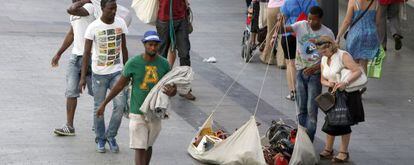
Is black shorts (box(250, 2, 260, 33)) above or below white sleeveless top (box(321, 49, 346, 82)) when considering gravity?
below

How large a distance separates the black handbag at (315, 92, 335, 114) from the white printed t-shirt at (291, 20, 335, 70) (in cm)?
64

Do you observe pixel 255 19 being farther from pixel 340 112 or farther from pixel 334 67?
pixel 340 112

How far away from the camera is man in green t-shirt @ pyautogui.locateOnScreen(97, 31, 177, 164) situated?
9844mm

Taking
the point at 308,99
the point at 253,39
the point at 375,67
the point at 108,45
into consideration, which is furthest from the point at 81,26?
the point at 253,39

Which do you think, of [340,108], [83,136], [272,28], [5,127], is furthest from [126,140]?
[272,28]

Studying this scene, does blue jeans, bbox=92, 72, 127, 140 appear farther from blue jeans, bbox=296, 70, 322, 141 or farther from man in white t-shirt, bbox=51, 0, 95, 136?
blue jeans, bbox=296, 70, 322, 141

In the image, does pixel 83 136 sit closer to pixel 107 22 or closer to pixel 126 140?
pixel 126 140

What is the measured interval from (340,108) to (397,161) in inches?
40.1

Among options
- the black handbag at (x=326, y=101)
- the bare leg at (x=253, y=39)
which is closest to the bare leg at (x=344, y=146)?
the black handbag at (x=326, y=101)

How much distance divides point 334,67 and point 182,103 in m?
3.11

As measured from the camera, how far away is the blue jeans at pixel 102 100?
10.9 m

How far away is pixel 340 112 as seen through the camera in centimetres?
1073

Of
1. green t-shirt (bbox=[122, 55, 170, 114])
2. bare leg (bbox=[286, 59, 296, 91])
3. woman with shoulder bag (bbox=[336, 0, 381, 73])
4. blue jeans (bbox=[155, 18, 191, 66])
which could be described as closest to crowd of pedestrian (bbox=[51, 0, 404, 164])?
green t-shirt (bbox=[122, 55, 170, 114])

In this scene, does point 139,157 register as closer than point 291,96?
Yes
